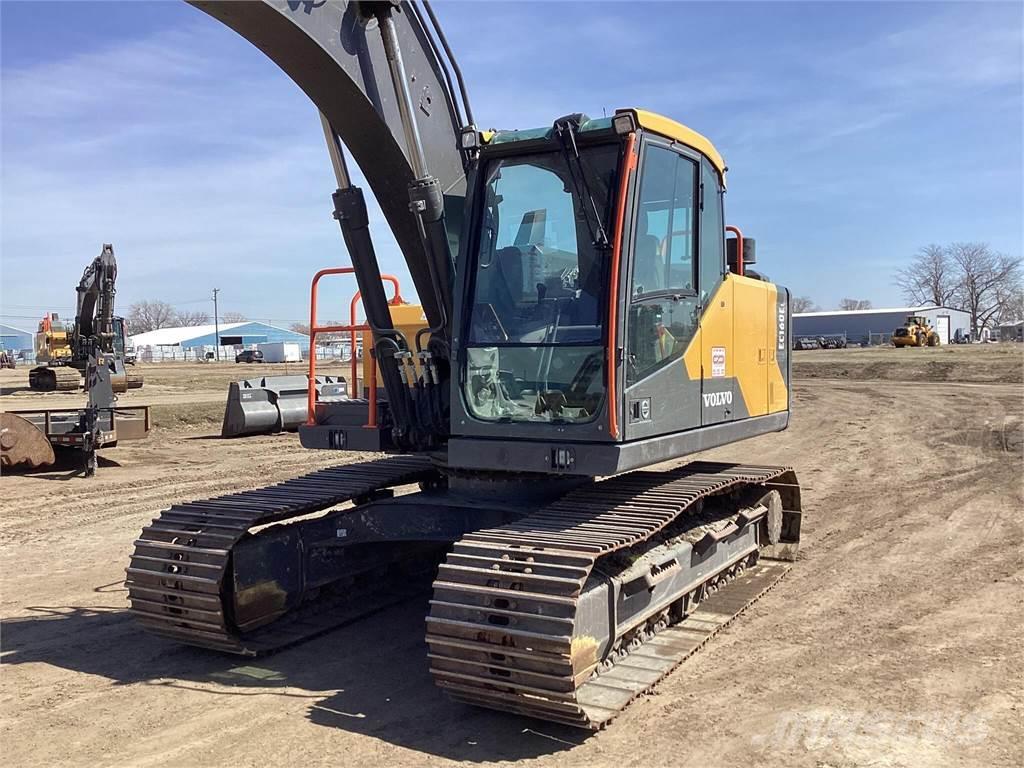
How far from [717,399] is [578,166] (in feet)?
6.73

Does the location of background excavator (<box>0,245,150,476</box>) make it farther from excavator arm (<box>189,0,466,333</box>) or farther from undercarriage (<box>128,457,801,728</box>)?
excavator arm (<box>189,0,466,333</box>)

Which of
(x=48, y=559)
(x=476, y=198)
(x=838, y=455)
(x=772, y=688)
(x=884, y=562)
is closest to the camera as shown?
(x=772, y=688)

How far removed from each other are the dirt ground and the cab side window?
241cm

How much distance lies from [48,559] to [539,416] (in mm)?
5841

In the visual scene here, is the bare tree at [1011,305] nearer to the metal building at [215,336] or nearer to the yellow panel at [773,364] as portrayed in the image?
the metal building at [215,336]

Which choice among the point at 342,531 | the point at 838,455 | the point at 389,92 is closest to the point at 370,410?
the point at 342,531

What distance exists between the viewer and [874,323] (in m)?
88.4

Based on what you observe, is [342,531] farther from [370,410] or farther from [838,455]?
[838,455]

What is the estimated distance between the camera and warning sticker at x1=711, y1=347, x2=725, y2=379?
6430mm

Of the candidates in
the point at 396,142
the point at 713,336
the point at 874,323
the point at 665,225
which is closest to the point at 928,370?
the point at 713,336

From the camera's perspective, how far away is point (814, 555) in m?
8.57

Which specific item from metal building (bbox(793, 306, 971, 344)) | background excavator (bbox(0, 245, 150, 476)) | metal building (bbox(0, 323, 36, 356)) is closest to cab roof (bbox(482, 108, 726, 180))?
background excavator (bbox(0, 245, 150, 476))

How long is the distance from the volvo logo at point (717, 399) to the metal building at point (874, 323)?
78.6 m

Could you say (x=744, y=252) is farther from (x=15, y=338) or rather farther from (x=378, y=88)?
(x=15, y=338)
